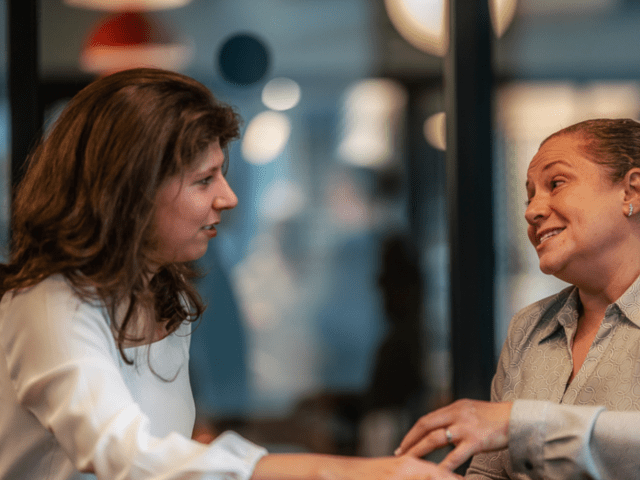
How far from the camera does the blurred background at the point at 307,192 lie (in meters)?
2.58

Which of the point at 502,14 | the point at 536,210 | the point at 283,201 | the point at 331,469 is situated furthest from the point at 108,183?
the point at 502,14

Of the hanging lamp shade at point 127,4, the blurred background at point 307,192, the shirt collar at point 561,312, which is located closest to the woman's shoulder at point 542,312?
the shirt collar at point 561,312

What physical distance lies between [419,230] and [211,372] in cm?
101

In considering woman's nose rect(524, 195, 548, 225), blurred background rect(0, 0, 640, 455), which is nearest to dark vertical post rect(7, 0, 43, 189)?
blurred background rect(0, 0, 640, 455)

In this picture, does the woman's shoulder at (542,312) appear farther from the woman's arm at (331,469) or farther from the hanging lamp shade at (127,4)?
the hanging lamp shade at (127,4)

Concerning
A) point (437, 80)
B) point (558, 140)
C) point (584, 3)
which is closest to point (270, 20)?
point (437, 80)

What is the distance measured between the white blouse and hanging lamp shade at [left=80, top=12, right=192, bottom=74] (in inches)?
62.5

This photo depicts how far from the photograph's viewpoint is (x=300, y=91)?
2.65 meters

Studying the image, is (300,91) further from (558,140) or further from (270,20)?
(558,140)

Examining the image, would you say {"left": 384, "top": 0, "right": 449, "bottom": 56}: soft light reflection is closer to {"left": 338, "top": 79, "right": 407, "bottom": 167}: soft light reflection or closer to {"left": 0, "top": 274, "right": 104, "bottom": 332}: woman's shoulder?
{"left": 338, "top": 79, "right": 407, "bottom": 167}: soft light reflection

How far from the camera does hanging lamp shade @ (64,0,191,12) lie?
2613 mm

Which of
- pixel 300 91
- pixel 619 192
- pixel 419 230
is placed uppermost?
pixel 300 91

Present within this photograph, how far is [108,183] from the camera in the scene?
1.28 metres

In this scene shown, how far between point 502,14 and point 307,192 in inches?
39.7
